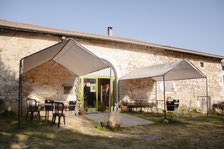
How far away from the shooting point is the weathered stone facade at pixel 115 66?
6.48 metres

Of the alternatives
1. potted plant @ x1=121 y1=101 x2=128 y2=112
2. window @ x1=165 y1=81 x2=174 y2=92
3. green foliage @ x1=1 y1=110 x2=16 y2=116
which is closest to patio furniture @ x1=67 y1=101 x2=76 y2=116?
green foliage @ x1=1 y1=110 x2=16 y2=116

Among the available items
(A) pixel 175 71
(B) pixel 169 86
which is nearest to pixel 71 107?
(A) pixel 175 71

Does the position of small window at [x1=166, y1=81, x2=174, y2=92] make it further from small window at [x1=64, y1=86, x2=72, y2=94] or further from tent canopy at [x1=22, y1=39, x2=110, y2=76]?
tent canopy at [x1=22, y1=39, x2=110, y2=76]

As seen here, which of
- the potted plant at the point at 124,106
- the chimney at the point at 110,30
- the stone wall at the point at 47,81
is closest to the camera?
the stone wall at the point at 47,81

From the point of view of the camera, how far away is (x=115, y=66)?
842 centimetres

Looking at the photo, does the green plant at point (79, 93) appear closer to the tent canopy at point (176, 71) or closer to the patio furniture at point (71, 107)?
the patio furniture at point (71, 107)

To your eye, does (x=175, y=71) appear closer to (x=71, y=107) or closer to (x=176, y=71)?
(x=176, y=71)

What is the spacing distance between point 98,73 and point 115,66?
87 cm

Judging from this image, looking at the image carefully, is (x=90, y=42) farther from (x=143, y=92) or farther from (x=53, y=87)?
(x=143, y=92)

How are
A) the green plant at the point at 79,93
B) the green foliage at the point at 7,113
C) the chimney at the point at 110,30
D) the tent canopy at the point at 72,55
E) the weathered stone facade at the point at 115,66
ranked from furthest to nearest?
the chimney at the point at 110,30 < the green plant at the point at 79,93 < the weathered stone facade at the point at 115,66 < the green foliage at the point at 7,113 < the tent canopy at the point at 72,55

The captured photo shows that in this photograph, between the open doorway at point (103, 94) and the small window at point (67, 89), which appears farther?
the open doorway at point (103, 94)

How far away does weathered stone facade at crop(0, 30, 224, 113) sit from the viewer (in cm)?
648

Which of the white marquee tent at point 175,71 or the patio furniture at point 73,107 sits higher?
the white marquee tent at point 175,71

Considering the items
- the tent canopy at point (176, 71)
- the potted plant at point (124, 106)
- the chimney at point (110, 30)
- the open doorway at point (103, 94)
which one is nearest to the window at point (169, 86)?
the tent canopy at point (176, 71)
